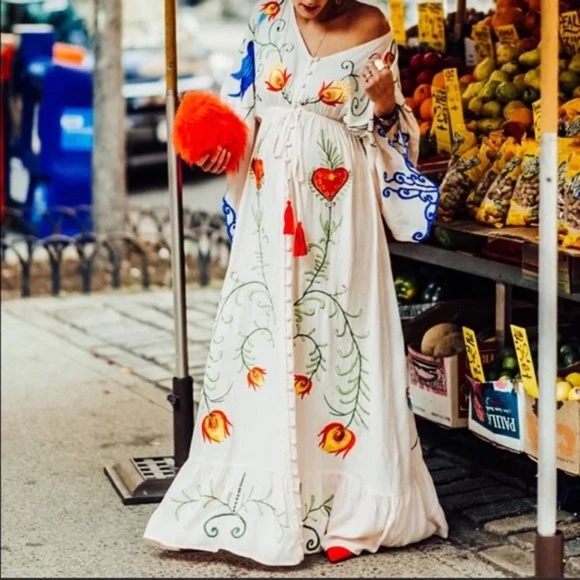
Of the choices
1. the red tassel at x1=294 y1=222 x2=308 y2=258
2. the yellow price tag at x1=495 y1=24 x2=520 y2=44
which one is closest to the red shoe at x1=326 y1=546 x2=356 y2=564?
the red tassel at x1=294 y1=222 x2=308 y2=258

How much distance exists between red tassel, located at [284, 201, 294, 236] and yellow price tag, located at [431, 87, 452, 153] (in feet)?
4.43

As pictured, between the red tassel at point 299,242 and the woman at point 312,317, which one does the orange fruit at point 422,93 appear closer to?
the woman at point 312,317

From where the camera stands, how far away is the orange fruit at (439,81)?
5.56 m

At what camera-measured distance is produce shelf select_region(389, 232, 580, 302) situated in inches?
185

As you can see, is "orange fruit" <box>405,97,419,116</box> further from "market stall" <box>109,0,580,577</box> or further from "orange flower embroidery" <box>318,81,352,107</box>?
"orange flower embroidery" <box>318,81,352,107</box>

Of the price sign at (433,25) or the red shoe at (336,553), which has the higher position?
the price sign at (433,25)

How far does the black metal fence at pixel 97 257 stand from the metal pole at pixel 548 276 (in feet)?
19.0

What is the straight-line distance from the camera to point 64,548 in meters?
4.77

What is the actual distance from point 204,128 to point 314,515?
4.14ft

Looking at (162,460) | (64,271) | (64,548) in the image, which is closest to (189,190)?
(64,271)

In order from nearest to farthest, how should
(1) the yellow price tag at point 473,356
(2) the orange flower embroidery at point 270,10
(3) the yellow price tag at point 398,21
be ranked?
(2) the orange flower embroidery at point 270,10 < (1) the yellow price tag at point 473,356 < (3) the yellow price tag at point 398,21

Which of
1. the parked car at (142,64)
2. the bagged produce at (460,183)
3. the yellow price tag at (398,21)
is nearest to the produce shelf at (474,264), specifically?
the bagged produce at (460,183)

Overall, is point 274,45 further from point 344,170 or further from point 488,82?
point 488,82

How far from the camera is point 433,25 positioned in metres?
6.12
